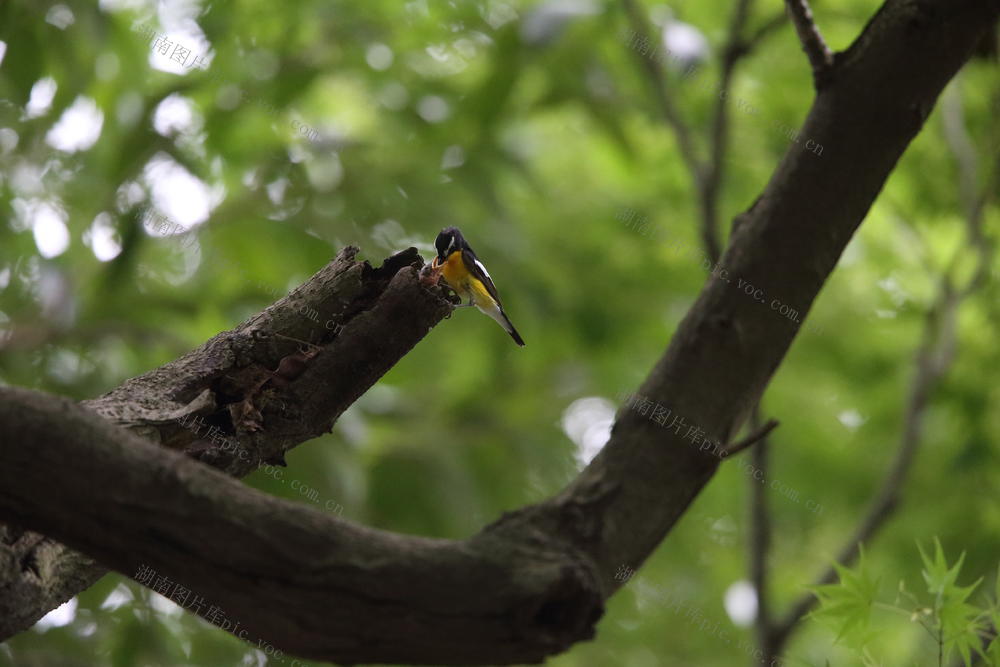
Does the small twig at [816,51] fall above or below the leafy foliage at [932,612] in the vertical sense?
above

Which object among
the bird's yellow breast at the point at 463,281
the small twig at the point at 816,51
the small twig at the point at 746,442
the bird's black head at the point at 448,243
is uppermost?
the small twig at the point at 816,51

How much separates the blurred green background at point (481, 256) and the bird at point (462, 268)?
30.3 inches

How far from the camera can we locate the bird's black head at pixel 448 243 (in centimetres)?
466

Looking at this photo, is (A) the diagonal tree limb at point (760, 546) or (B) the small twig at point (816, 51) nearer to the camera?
(B) the small twig at point (816, 51)

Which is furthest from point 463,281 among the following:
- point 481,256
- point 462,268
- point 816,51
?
point 816,51

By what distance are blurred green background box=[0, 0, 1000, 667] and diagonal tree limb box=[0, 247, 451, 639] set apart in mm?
2444

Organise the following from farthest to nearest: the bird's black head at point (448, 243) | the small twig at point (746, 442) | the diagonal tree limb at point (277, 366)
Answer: the bird's black head at point (448, 243), the diagonal tree limb at point (277, 366), the small twig at point (746, 442)

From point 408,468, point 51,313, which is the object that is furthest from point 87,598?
point 408,468

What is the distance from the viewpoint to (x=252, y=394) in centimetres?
264

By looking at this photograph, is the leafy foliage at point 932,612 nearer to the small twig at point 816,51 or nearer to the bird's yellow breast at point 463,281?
the small twig at point 816,51

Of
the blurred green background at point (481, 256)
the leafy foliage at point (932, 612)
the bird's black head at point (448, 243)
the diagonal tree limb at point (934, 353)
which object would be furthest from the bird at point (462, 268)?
the diagonal tree limb at point (934, 353)

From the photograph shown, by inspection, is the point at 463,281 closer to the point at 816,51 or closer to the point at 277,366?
the point at 277,366

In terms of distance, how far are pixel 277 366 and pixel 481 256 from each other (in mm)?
3346

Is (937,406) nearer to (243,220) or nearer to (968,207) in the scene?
(968,207)
